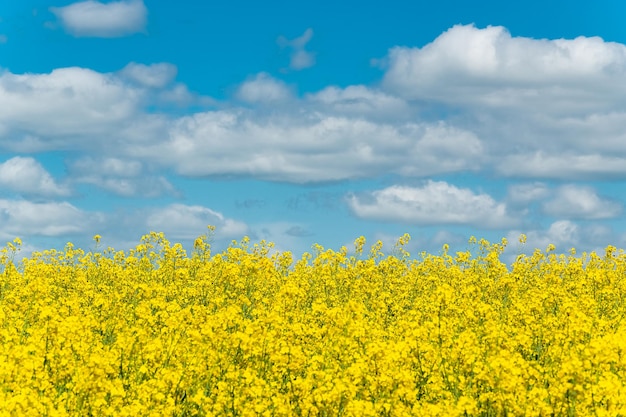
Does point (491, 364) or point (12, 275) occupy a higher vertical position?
point (12, 275)

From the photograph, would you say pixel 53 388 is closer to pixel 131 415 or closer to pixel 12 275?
pixel 131 415

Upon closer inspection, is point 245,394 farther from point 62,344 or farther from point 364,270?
point 364,270

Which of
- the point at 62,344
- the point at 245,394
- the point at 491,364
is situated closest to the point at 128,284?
the point at 62,344

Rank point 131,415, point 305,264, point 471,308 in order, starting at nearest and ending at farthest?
point 131,415 < point 471,308 < point 305,264

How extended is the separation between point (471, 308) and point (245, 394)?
8.61 metres

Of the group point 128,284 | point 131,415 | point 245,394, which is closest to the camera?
point 131,415

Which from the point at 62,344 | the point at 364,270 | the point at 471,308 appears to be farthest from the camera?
the point at 364,270

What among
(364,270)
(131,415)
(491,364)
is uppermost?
(364,270)

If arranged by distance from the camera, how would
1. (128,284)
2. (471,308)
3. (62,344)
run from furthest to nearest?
1. (128,284)
2. (471,308)
3. (62,344)

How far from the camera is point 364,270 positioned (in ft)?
85.7

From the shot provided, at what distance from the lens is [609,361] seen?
12.8 meters

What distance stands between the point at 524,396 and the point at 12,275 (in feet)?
65.7

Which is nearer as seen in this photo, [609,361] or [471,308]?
[609,361]

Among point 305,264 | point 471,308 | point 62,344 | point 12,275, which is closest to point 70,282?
point 12,275
